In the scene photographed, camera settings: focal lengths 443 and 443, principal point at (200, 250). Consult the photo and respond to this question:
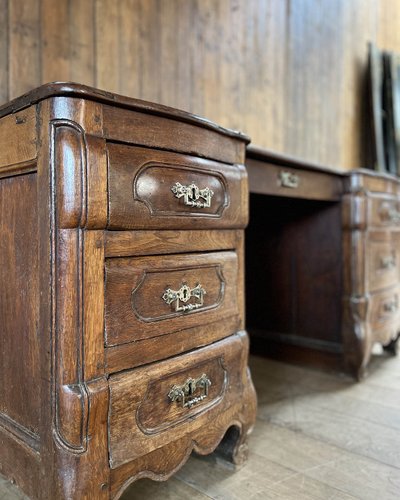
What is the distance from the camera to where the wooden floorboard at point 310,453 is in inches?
38.8

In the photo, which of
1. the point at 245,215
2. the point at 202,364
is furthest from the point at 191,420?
the point at 245,215

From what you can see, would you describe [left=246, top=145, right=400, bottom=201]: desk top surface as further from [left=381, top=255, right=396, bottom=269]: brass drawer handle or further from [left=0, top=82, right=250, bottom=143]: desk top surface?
[left=0, top=82, right=250, bottom=143]: desk top surface

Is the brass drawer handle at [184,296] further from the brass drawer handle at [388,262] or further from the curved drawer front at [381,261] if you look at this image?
the brass drawer handle at [388,262]

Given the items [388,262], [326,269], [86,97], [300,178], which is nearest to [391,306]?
[388,262]

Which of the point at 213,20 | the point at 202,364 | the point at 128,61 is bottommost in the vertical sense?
the point at 202,364

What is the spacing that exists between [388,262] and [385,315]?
8.9 inches

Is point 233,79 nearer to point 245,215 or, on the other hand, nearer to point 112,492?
point 245,215

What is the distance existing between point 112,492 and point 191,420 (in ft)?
0.70

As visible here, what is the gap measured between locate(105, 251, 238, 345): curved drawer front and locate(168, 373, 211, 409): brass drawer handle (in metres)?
0.12

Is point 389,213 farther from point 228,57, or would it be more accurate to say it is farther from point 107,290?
point 107,290

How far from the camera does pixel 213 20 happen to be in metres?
1.95

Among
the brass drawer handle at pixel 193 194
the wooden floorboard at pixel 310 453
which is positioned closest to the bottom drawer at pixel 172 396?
the wooden floorboard at pixel 310 453

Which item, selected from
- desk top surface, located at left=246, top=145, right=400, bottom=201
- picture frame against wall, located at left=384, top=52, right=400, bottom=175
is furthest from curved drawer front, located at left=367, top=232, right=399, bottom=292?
picture frame against wall, located at left=384, top=52, right=400, bottom=175

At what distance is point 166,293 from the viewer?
852 millimetres
